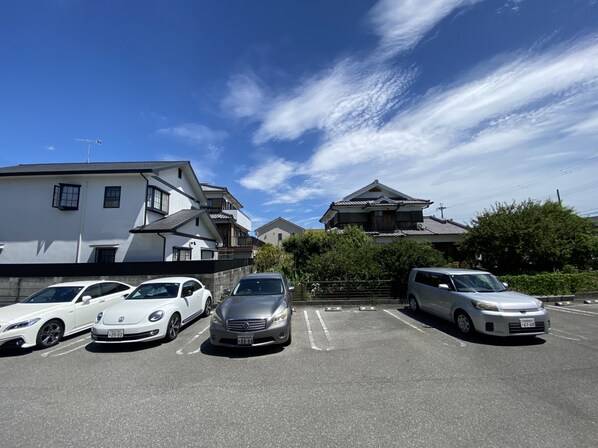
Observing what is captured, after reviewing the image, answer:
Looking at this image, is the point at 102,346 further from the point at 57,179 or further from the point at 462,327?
the point at 57,179

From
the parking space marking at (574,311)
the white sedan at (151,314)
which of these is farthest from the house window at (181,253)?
the parking space marking at (574,311)

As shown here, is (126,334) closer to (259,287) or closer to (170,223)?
(259,287)

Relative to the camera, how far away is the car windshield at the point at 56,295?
23.1 ft

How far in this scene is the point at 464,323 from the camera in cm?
636

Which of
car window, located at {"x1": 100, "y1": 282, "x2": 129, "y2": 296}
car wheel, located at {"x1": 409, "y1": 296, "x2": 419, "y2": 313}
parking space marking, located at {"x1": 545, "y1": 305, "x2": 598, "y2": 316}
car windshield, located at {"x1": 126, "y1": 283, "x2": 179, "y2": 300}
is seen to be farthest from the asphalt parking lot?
parking space marking, located at {"x1": 545, "y1": 305, "x2": 598, "y2": 316}

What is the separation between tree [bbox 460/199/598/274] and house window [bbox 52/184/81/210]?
2103 centimetres

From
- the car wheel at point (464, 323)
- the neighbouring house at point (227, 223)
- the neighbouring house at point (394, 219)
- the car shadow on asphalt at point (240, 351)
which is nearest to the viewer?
the car shadow on asphalt at point (240, 351)

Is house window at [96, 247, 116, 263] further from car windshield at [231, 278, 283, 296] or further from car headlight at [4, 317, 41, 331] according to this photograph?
car windshield at [231, 278, 283, 296]

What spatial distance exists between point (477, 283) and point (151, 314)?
322 inches

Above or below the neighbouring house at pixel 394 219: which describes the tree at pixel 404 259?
below

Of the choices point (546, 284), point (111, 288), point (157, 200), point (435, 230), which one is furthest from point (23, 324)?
point (435, 230)

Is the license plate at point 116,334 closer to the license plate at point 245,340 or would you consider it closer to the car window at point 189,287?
the car window at point 189,287

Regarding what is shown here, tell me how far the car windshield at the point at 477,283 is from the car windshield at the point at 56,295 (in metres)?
10.3

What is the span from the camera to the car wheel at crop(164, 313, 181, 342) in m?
6.34
